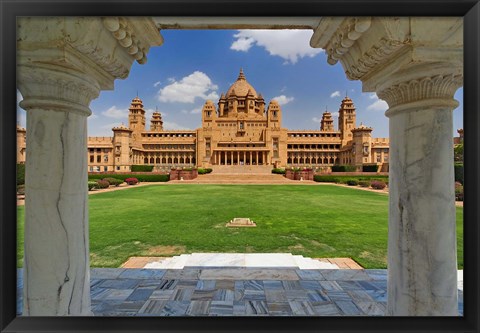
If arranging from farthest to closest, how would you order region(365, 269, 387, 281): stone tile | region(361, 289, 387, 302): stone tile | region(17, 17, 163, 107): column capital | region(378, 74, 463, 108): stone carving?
region(365, 269, 387, 281): stone tile
region(361, 289, 387, 302): stone tile
region(378, 74, 463, 108): stone carving
region(17, 17, 163, 107): column capital

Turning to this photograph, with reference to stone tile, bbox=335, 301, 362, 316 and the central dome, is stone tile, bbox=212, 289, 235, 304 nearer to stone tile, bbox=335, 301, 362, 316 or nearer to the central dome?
stone tile, bbox=335, 301, 362, 316

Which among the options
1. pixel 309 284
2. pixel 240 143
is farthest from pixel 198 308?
pixel 240 143

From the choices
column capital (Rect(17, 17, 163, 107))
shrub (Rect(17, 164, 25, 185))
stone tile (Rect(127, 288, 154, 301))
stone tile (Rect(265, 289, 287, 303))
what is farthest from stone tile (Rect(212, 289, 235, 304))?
column capital (Rect(17, 17, 163, 107))

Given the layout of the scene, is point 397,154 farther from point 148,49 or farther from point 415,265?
point 148,49

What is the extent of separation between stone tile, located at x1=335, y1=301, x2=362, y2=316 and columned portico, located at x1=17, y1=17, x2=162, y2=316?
10.5ft

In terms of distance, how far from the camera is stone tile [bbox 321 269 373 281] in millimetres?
4203

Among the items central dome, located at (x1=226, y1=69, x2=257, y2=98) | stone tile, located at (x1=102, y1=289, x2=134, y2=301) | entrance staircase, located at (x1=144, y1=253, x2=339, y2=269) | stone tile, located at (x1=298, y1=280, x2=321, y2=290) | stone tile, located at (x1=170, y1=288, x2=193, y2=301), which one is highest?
central dome, located at (x1=226, y1=69, x2=257, y2=98)

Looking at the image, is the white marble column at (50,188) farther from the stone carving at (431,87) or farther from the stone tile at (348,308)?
the stone tile at (348,308)

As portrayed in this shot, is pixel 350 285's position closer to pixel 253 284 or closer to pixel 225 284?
pixel 253 284

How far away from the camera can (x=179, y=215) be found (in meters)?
10.6

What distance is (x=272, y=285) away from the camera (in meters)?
3.99

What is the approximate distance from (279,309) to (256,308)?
12.4 inches
